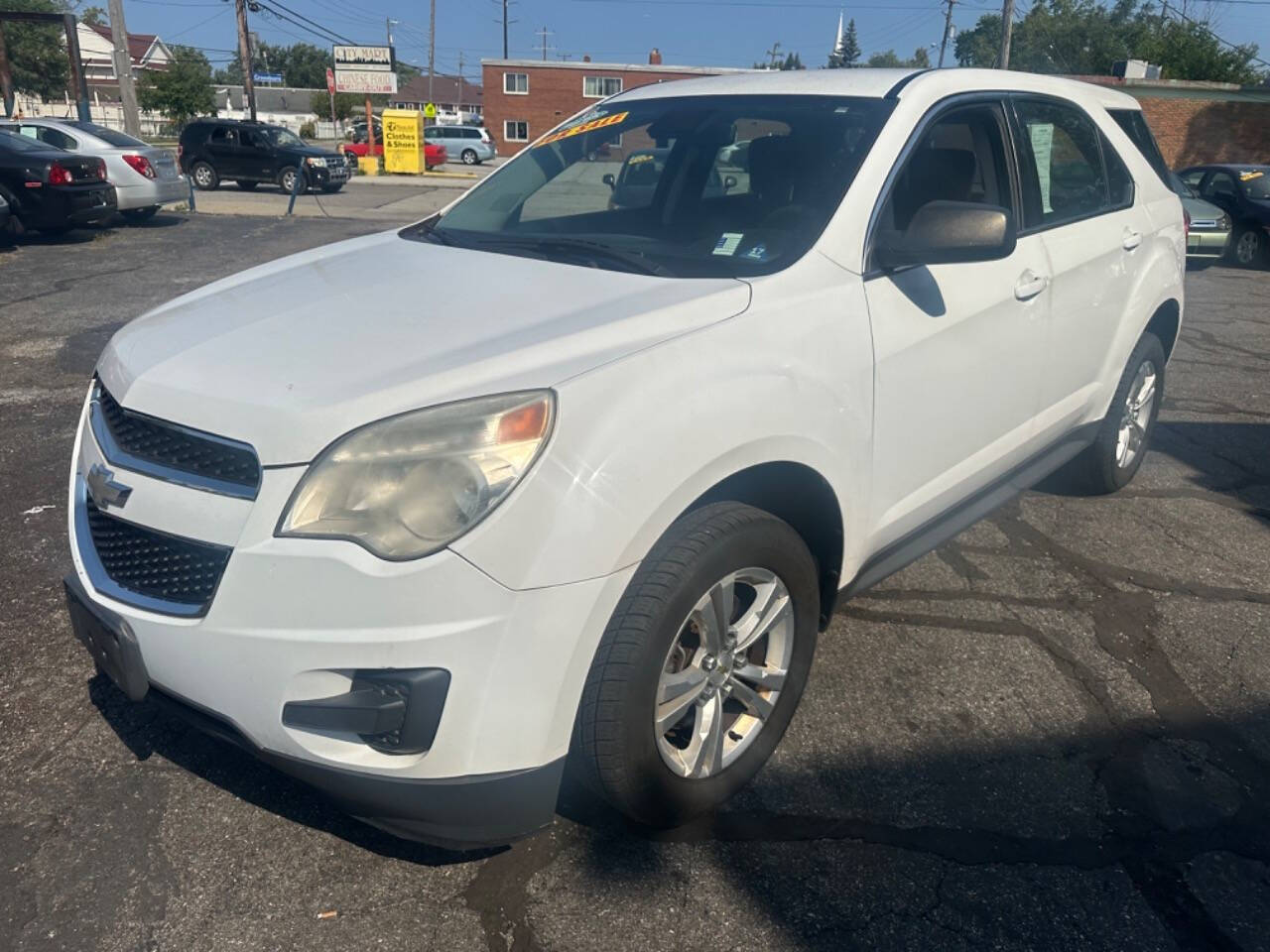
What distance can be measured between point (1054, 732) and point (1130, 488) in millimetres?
2497

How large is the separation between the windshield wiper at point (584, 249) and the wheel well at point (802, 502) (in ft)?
1.99

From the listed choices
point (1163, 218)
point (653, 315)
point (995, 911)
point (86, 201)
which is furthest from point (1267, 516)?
point (86, 201)

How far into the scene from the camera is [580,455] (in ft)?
6.46

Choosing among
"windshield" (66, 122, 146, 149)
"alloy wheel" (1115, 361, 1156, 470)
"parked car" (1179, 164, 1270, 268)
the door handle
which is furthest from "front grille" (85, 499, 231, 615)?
"windshield" (66, 122, 146, 149)

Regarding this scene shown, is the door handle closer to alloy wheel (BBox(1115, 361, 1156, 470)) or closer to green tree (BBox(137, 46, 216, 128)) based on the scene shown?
alloy wheel (BBox(1115, 361, 1156, 470))

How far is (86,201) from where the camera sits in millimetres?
13125

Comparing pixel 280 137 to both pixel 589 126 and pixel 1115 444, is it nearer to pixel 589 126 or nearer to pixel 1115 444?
pixel 589 126

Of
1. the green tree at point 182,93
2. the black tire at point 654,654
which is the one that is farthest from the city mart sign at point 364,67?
the black tire at point 654,654

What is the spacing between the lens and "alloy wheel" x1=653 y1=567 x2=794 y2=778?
7.72ft

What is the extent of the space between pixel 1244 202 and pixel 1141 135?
11280mm

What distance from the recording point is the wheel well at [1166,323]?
4.58 metres

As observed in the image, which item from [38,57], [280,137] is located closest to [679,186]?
[280,137]

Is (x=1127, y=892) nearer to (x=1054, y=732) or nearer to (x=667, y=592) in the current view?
(x=1054, y=732)

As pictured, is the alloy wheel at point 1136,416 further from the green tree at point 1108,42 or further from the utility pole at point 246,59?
the green tree at point 1108,42
